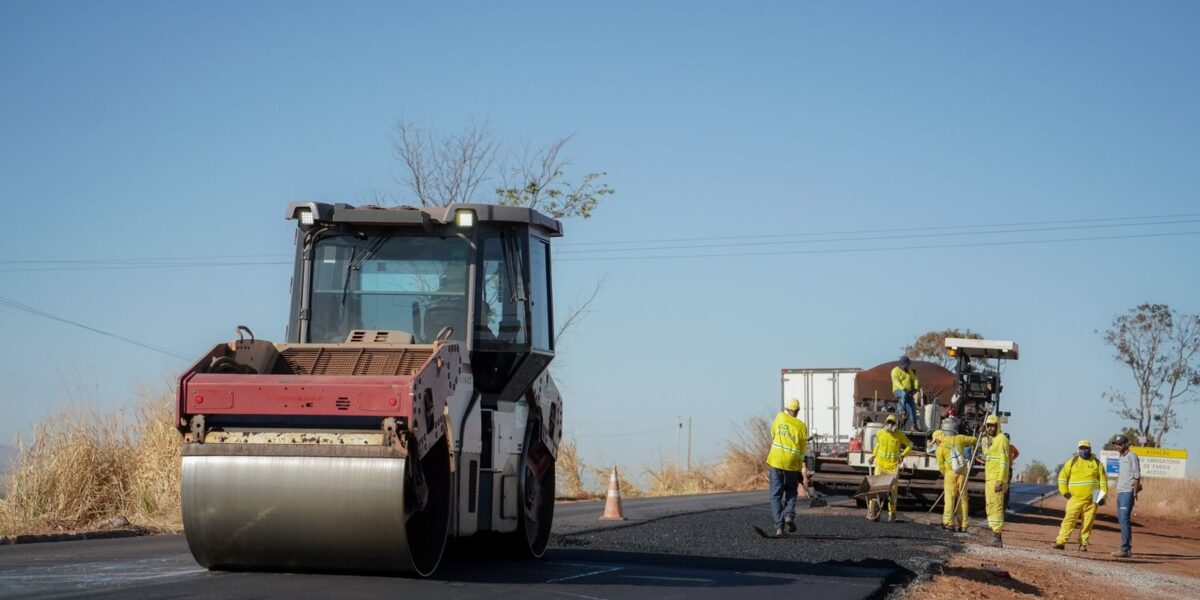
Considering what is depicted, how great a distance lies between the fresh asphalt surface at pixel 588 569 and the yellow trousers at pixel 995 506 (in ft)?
2.32

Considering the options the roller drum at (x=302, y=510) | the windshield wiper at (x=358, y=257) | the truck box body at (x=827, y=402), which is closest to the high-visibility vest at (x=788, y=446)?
the windshield wiper at (x=358, y=257)

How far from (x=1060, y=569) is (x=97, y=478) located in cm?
1139

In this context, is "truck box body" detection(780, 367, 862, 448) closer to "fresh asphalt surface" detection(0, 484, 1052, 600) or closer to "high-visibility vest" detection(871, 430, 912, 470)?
"high-visibility vest" detection(871, 430, 912, 470)

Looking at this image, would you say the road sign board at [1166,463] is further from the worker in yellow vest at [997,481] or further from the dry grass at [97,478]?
the dry grass at [97,478]

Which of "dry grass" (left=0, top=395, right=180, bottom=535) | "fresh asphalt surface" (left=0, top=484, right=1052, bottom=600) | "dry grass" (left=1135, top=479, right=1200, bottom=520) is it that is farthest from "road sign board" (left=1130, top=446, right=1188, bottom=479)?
"dry grass" (left=0, top=395, right=180, bottom=535)

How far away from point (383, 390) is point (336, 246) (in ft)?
7.41

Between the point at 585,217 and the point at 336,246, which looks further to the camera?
the point at 585,217

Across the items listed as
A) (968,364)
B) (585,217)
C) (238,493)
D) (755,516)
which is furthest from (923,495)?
(238,493)

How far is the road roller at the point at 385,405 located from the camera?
824cm

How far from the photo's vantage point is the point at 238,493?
325 inches

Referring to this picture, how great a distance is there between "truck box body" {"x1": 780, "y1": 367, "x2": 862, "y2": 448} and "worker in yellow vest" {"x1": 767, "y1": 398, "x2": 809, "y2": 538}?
1185 centimetres

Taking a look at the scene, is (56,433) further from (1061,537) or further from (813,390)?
(813,390)

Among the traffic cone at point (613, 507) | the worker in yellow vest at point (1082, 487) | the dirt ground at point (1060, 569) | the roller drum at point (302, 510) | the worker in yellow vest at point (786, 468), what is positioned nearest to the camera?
the roller drum at point (302, 510)

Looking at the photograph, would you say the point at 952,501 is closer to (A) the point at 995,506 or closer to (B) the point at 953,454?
(B) the point at 953,454
